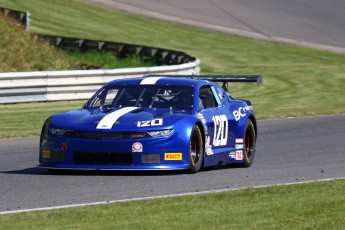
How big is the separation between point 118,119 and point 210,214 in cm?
359

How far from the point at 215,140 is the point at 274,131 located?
225 inches

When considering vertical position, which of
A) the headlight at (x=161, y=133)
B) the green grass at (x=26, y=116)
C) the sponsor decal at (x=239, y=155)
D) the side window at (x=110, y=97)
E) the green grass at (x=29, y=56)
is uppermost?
the side window at (x=110, y=97)

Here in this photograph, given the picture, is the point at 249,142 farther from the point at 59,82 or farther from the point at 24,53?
the point at 24,53

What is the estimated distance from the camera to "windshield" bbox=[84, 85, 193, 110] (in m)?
12.8

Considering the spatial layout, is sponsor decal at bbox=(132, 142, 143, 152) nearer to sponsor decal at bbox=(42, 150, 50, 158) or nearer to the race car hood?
the race car hood

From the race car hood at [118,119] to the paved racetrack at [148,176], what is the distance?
55 centimetres

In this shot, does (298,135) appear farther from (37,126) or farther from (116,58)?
(116,58)

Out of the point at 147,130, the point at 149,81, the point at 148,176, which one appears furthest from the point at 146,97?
the point at 148,176

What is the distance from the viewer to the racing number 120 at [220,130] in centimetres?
1283

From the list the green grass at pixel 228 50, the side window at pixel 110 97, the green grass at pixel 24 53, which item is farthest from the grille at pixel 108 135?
the green grass at pixel 24 53

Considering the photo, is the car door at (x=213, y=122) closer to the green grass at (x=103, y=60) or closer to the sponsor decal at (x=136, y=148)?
the sponsor decal at (x=136, y=148)

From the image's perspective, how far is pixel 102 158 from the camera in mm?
11773

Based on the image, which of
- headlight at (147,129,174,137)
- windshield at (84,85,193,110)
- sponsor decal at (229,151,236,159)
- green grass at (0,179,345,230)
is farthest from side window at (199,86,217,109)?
green grass at (0,179,345,230)

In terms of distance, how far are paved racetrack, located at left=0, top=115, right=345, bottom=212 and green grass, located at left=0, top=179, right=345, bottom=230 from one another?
27.1 inches
